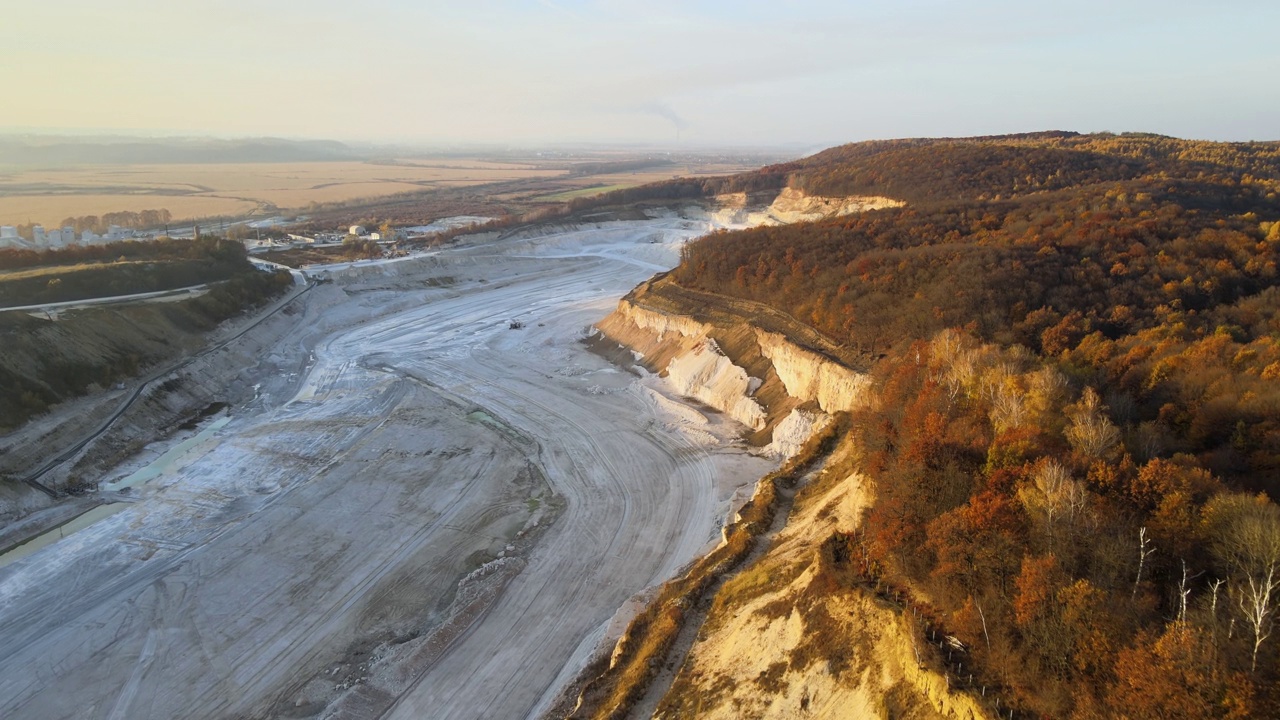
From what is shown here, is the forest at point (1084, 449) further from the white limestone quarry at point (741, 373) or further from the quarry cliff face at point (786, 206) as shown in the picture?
the quarry cliff face at point (786, 206)

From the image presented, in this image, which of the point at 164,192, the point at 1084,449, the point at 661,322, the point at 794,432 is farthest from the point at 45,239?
the point at 164,192

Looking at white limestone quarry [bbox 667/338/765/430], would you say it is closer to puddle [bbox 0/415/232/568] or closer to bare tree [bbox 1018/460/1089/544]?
bare tree [bbox 1018/460/1089/544]

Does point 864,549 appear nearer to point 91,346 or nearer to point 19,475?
point 19,475

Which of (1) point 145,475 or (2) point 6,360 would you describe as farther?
(2) point 6,360

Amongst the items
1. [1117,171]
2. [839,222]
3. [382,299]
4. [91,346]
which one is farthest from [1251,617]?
[1117,171]

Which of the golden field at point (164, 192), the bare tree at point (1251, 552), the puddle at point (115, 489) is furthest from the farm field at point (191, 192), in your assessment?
the bare tree at point (1251, 552)
